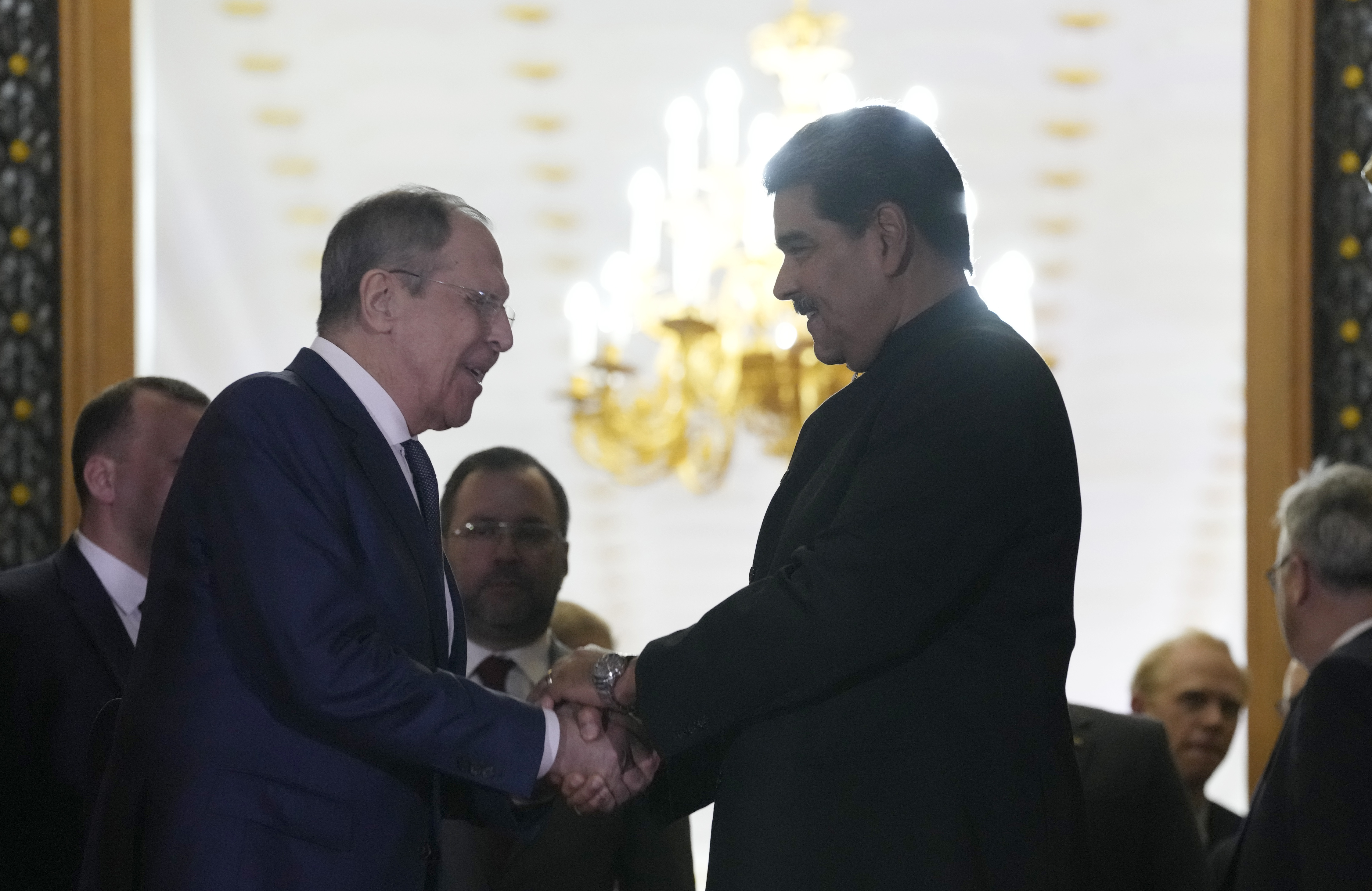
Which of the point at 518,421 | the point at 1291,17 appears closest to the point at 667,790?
the point at 1291,17

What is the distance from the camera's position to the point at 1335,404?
465 cm

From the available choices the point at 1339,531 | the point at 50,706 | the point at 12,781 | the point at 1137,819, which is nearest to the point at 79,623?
the point at 50,706

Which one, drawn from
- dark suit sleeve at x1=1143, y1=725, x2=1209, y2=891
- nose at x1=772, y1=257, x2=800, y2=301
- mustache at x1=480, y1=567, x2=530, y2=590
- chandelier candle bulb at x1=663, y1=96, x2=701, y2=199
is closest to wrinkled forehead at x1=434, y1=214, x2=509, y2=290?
nose at x1=772, y1=257, x2=800, y2=301

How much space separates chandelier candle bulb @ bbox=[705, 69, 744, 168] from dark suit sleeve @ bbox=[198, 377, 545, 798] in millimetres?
4082

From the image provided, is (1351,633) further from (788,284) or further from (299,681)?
(299,681)

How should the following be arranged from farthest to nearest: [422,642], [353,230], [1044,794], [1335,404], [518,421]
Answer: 1. [518,421]
2. [1335,404]
3. [353,230]
4. [422,642]
5. [1044,794]

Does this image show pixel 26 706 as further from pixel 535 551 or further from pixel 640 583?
pixel 640 583

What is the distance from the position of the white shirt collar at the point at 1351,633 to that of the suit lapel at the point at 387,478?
1557 millimetres

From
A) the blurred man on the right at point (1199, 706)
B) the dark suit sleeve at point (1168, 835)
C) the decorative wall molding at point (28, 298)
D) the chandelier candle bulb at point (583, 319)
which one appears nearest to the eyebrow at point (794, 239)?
the dark suit sleeve at point (1168, 835)

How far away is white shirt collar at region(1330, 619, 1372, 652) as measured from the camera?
2926 mm

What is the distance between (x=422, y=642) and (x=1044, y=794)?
881 mm

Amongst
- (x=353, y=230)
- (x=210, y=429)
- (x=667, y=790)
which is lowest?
(x=667, y=790)

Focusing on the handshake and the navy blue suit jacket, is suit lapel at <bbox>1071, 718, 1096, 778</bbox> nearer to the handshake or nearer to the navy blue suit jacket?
the handshake

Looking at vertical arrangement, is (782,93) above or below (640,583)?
above
